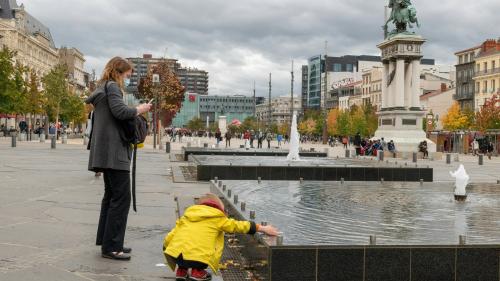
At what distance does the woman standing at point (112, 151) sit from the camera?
6648mm

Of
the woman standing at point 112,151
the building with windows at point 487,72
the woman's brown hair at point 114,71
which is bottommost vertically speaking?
the woman standing at point 112,151

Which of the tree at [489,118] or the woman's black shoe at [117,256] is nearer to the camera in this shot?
the woman's black shoe at [117,256]

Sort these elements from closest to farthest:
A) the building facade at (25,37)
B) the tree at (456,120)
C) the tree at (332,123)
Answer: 1. the tree at (456,120)
2. the building facade at (25,37)
3. the tree at (332,123)

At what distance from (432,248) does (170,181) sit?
1296 centimetres

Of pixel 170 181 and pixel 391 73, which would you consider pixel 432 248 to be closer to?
pixel 170 181

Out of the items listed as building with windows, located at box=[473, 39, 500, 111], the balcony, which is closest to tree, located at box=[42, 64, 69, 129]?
building with windows, located at box=[473, 39, 500, 111]

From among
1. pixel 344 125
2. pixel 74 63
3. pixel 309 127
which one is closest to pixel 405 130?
pixel 344 125

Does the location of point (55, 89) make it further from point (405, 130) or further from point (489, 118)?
point (489, 118)

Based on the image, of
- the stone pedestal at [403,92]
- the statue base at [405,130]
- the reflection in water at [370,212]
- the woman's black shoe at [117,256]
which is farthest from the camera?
the stone pedestal at [403,92]

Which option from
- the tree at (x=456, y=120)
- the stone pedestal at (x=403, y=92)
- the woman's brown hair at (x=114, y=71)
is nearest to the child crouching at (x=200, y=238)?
the woman's brown hair at (x=114, y=71)

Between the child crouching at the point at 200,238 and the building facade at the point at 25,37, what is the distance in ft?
279

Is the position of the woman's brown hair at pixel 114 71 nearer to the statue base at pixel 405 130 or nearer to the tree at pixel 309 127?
the statue base at pixel 405 130

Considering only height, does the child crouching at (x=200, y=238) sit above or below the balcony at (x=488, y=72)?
below

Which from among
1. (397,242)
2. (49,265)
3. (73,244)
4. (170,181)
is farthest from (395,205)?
(170,181)
